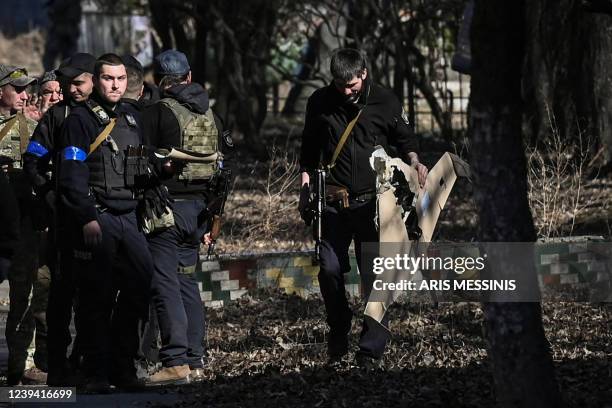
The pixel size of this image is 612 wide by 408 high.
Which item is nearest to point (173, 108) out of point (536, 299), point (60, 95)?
point (60, 95)

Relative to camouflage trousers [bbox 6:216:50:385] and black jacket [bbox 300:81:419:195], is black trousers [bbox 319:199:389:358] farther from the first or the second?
camouflage trousers [bbox 6:216:50:385]

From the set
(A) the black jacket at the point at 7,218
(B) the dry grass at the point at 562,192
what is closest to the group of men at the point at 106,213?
(A) the black jacket at the point at 7,218

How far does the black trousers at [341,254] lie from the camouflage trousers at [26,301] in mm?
1794

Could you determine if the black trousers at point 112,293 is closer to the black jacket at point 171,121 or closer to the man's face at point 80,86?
the black jacket at point 171,121

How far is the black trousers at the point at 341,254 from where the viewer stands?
8.66 metres

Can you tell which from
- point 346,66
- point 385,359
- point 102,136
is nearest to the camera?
point 102,136

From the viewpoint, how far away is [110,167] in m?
8.02

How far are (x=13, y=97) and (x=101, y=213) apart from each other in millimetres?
1253

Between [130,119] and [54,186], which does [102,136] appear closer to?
[130,119]

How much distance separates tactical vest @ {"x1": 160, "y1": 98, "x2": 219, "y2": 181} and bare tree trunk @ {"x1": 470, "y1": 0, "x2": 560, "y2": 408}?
2.60 m

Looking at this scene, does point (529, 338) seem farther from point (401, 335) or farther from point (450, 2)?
point (450, 2)

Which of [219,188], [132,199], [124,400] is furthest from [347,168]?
[124,400]

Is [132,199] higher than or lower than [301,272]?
higher

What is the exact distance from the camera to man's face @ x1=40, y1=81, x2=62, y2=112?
914cm
